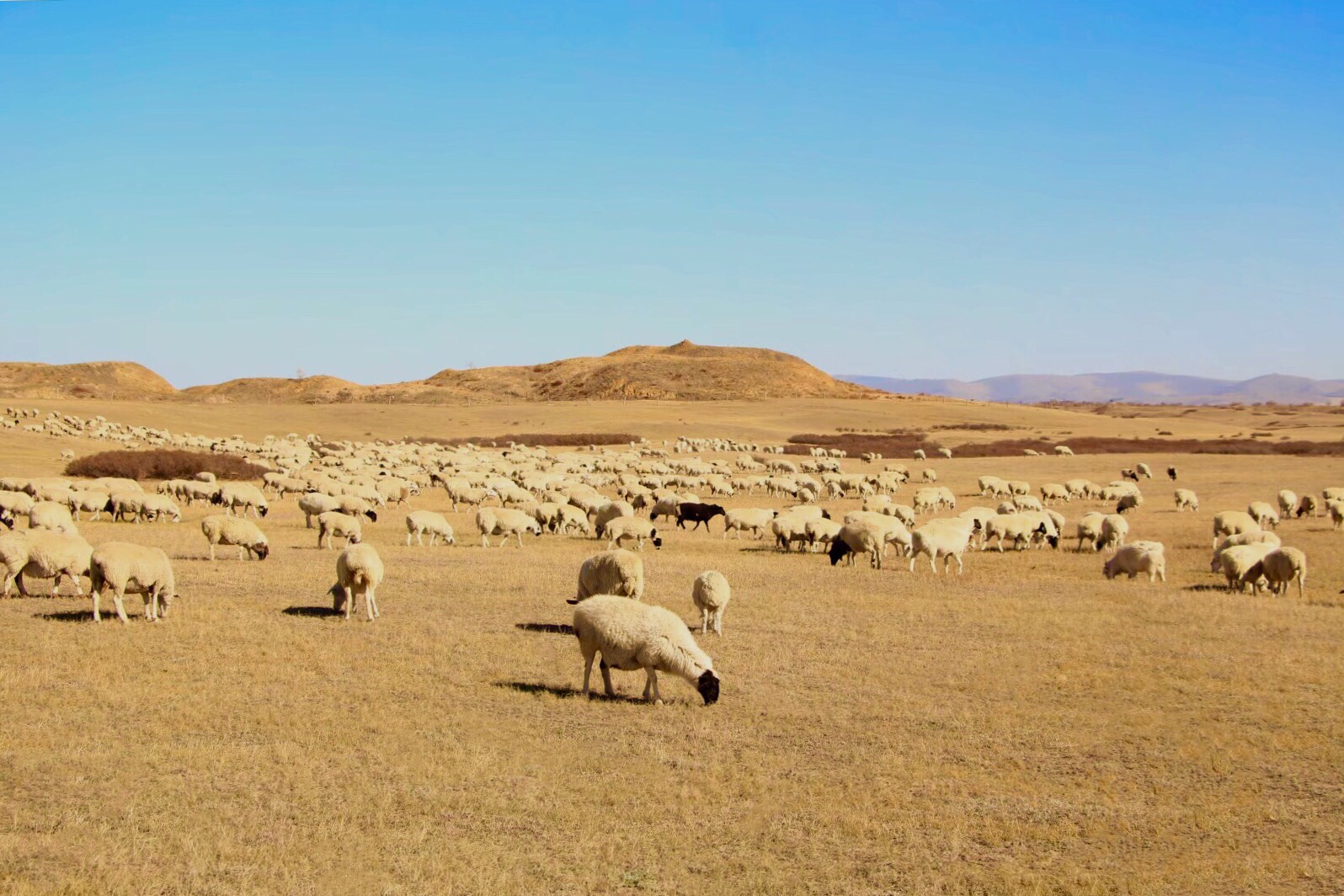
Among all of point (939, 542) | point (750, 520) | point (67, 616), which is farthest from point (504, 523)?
point (67, 616)

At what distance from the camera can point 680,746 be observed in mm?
10766

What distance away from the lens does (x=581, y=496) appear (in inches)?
1319

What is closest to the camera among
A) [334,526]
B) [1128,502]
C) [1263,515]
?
[334,526]

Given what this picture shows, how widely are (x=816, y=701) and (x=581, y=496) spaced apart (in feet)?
71.0

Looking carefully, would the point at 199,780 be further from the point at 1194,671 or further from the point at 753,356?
the point at 753,356

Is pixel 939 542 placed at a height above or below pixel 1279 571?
above

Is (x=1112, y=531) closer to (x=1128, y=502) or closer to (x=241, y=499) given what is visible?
(x=1128, y=502)

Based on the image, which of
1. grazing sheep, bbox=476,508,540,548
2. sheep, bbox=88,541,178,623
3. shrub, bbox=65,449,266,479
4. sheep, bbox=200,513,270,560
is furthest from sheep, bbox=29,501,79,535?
shrub, bbox=65,449,266,479

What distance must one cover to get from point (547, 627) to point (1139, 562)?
13.1m

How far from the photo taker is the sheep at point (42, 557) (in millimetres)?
15570

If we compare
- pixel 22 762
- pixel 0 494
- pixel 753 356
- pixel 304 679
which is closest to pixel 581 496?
pixel 0 494

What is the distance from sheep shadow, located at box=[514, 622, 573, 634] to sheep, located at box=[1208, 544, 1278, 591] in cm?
1367

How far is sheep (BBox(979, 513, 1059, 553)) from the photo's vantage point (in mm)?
26438

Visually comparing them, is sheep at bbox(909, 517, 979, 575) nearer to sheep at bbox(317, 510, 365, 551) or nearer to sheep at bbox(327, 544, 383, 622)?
sheep at bbox(327, 544, 383, 622)
